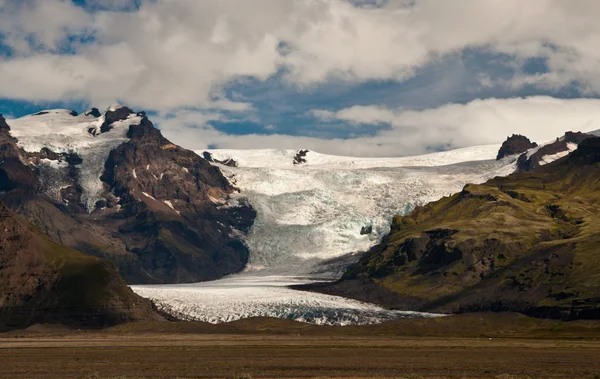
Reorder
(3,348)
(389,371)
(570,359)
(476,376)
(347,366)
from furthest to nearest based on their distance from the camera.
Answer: (3,348), (570,359), (347,366), (389,371), (476,376)

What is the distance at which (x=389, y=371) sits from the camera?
118438mm

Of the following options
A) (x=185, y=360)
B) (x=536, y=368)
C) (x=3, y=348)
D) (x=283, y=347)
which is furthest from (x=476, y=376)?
(x=3, y=348)

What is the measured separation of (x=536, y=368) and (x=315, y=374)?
2966 cm

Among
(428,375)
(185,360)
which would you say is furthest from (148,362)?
(428,375)

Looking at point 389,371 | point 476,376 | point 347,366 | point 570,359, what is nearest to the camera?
point 476,376

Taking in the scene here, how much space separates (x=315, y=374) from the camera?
116 m

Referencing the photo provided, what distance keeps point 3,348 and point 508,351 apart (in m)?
92.6

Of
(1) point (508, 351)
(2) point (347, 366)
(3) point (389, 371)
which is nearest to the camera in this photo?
(3) point (389, 371)

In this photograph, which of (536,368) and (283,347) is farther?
(283,347)

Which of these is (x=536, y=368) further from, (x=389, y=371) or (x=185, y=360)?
(x=185, y=360)

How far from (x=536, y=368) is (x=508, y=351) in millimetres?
37726

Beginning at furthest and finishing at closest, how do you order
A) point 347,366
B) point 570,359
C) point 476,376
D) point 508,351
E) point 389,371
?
point 508,351
point 570,359
point 347,366
point 389,371
point 476,376

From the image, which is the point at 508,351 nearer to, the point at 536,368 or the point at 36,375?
the point at 536,368

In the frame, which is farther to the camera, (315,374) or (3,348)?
(3,348)
